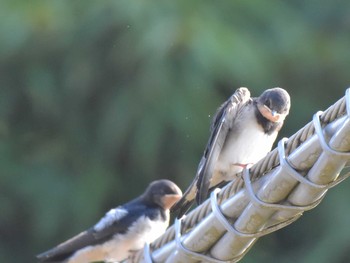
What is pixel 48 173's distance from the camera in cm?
777

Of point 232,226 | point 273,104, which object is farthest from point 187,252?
point 273,104

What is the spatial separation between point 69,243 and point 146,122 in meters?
2.05

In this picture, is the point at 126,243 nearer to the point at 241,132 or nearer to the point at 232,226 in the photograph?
the point at 241,132

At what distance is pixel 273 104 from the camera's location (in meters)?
4.28

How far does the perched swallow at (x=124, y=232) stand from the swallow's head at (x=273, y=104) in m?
1.07

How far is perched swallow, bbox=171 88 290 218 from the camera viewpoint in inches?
166

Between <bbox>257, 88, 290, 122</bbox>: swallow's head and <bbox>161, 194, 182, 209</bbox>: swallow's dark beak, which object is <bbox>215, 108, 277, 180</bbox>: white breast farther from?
<bbox>161, 194, 182, 209</bbox>: swallow's dark beak

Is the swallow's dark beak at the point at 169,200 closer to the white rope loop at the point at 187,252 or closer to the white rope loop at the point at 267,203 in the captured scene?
the white rope loop at the point at 187,252

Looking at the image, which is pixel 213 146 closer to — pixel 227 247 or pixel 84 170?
pixel 227 247

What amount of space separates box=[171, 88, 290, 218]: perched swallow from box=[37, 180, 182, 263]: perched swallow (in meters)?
1.03

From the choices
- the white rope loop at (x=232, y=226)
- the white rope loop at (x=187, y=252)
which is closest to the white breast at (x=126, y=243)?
the white rope loop at (x=187, y=252)

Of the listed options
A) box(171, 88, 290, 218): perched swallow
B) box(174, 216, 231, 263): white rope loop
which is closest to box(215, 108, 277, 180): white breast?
box(171, 88, 290, 218): perched swallow

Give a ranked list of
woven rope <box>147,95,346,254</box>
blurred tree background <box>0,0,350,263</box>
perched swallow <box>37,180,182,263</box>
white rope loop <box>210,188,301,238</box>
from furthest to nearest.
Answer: blurred tree background <box>0,0,350,263</box>
perched swallow <box>37,180,182,263</box>
white rope loop <box>210,188,301,238</box>
woven rope <box>147,95,346,254</box>

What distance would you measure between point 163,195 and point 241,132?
1.20m
